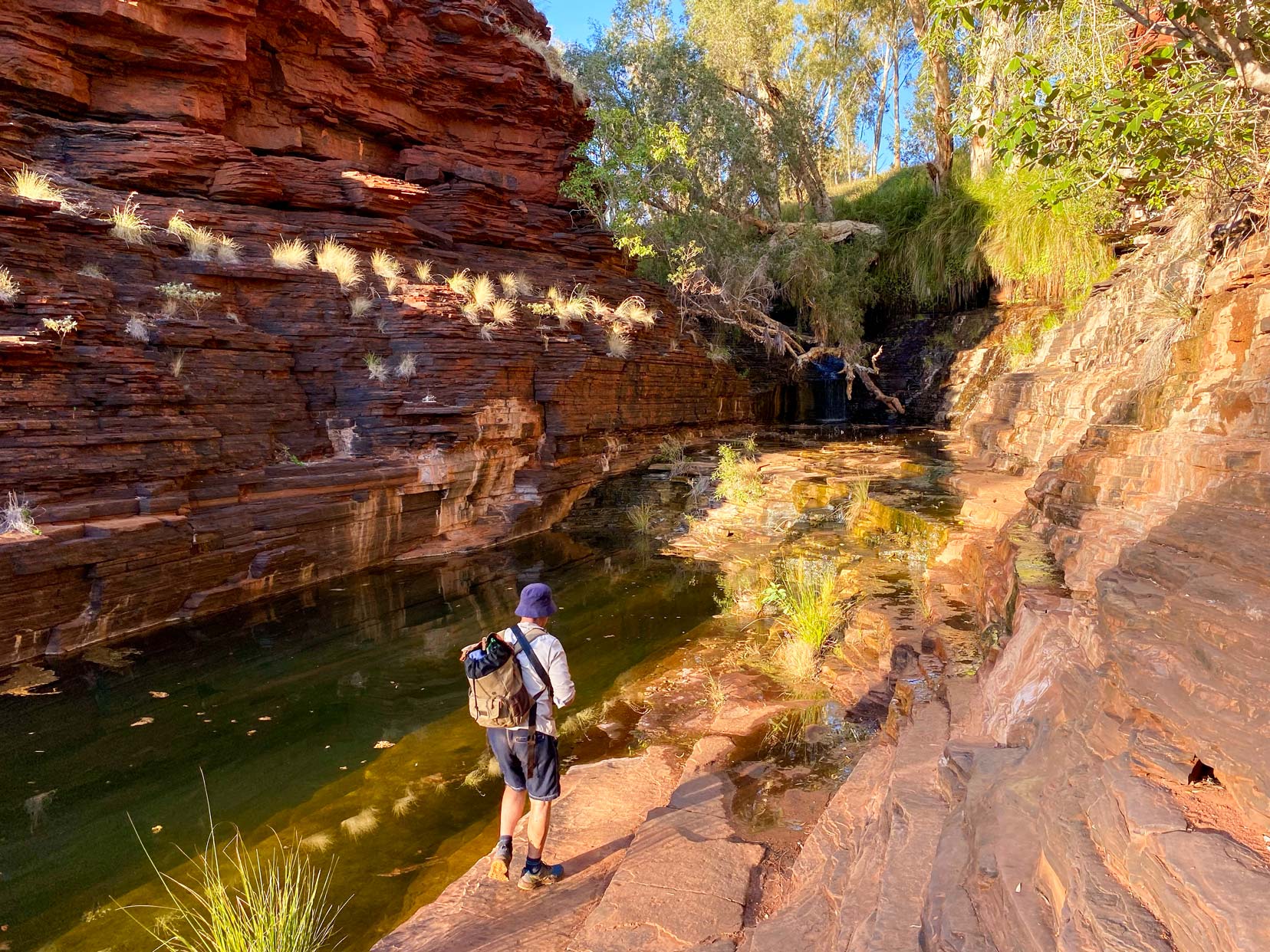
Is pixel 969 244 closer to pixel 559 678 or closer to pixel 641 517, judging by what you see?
pixel 641 517

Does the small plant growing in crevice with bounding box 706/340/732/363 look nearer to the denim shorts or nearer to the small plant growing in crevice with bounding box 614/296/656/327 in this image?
the small plant growing in crevice with bounding box 614/296/656/327

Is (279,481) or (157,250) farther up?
(157,250)

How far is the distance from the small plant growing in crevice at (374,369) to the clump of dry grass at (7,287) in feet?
13.9

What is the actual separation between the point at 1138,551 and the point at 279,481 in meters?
9.76

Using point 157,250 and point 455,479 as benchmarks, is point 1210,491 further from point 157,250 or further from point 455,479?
point 157,250

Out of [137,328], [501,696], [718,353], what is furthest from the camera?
[718,353]

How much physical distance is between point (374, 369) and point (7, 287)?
4.42m

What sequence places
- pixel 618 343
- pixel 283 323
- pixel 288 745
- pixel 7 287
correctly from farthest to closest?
pixel 618 343
pixel 283 323
pixel 7 287
pixel 288 745

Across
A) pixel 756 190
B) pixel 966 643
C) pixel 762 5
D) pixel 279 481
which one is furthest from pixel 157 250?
pixel 762 5

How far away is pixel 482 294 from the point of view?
512 inches

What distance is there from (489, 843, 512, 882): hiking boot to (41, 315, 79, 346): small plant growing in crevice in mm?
7907

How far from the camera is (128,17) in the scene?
39.2ft

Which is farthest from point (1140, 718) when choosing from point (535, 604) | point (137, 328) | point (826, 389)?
point (826, 389)

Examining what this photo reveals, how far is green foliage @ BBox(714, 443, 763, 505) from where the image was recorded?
1248 centimetres
